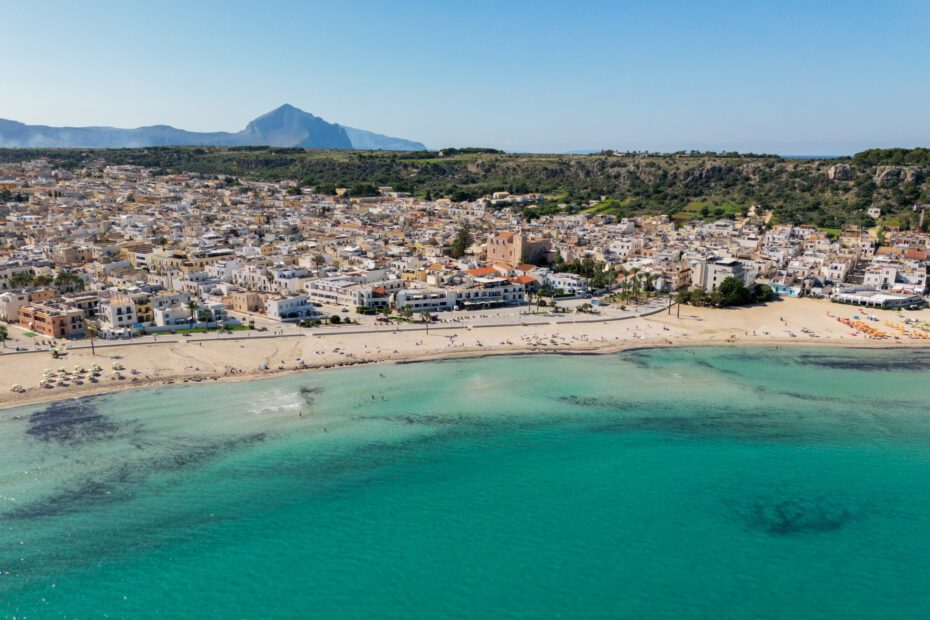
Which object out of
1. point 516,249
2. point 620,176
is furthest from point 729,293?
point 620,176

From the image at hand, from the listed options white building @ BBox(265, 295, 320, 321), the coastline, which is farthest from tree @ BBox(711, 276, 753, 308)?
white building @ BBox(265, 295, 320, 321)

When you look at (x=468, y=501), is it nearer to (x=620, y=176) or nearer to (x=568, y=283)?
(x=568, y=283)

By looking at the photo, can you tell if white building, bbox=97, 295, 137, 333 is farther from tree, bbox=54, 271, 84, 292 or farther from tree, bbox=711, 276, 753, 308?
tree, bbox=711, 276, 753, 308

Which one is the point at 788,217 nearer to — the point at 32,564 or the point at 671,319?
the point at 671,319

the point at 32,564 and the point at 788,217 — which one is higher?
the point at 788,217

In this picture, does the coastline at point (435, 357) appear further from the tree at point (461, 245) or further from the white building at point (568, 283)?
the tree at point (461, 245)

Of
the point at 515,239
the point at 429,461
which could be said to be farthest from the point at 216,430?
the point at 515,239

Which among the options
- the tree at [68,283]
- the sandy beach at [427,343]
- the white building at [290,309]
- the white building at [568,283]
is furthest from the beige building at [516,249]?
the tree at [68,283]
